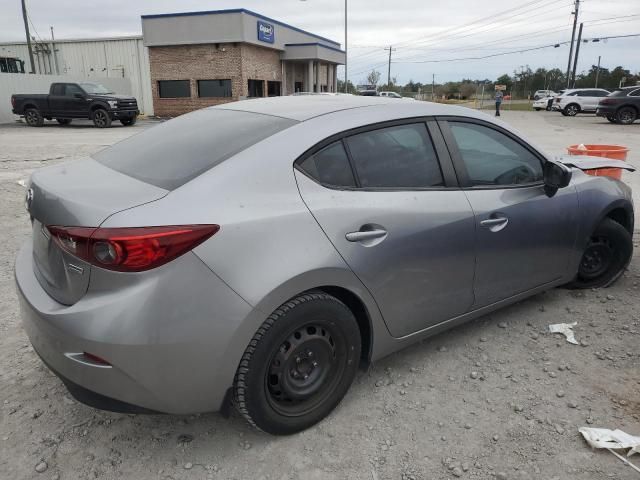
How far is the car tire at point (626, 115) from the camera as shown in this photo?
78.2 feet

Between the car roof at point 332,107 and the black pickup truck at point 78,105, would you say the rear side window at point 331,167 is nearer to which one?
the car roof at point 332,107

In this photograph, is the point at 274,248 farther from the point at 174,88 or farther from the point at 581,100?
the point at 581,100

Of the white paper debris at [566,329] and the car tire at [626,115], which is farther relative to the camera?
the car tire at [626,115]

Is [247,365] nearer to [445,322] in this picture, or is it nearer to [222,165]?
[222,165]

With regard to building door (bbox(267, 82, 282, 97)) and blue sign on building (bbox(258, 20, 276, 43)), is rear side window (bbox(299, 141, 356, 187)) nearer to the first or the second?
blue sign on building (bbox(258, 20, 276, 43))

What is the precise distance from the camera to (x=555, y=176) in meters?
3.33

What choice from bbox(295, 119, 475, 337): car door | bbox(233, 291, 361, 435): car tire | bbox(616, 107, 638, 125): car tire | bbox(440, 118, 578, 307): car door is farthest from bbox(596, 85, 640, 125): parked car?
bbox(233, 291, 361, 435): car tire

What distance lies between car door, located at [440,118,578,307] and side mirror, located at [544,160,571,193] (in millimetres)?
55

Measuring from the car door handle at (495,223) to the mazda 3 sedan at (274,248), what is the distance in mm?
12

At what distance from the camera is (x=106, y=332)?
1976 mm

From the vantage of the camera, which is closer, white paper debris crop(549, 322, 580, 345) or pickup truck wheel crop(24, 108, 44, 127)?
white paper debris crop(549, 322, 580, 345)

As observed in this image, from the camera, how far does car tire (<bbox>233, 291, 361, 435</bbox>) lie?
2.24m

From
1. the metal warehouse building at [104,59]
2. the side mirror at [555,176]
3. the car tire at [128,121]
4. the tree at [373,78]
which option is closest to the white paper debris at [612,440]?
the side mirror at [555,176]

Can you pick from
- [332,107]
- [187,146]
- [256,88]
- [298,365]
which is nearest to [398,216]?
[332,107]
